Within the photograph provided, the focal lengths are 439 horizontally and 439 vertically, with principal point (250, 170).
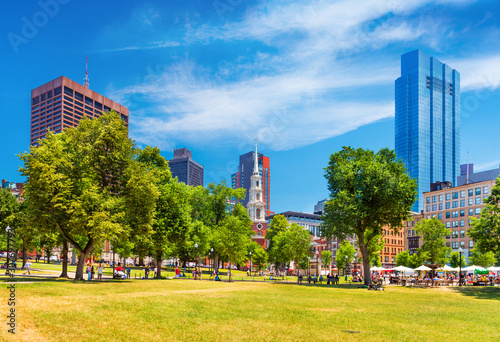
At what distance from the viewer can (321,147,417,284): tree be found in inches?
2133

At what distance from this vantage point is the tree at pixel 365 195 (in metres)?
54.2

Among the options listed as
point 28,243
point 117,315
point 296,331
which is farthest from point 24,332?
point 28,243

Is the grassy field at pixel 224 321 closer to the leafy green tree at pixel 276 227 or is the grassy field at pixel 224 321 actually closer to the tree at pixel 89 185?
the tree at pixel 89 185

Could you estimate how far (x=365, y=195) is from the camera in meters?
55.2

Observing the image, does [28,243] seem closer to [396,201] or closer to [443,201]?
[396,201]

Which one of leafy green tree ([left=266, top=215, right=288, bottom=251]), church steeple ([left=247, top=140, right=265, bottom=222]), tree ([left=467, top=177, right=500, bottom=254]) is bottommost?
leafy green tree ([left=266, top=215, right=288, bottom=251])

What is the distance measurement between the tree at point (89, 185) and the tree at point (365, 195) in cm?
2441

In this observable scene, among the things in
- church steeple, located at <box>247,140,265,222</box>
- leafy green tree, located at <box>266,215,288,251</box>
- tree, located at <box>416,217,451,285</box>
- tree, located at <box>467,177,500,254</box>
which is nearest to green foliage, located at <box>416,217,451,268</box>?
tree, located at <box>416,217,451,285</box>

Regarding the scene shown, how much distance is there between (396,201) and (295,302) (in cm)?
2973

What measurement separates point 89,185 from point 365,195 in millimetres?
32714

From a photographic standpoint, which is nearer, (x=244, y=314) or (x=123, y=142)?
(x=244, y=314)

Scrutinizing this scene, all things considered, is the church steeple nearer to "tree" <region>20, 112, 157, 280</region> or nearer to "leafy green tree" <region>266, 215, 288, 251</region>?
"leafy green tree" <region>266, 215, 288, 251</region>

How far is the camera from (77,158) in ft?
141

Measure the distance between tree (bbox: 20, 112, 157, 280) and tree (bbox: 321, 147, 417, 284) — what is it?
2441 cm
